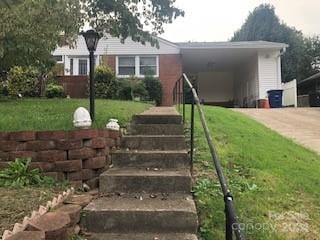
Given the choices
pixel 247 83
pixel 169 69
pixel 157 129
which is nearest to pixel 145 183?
pixel 157 129

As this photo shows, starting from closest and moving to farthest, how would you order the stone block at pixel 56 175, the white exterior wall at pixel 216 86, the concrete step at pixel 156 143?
the stone block at pixel 56 175 < the concrete step at pixel 156 143 < the white exterior wall at pixel 216 86

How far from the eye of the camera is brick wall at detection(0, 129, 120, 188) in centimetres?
537

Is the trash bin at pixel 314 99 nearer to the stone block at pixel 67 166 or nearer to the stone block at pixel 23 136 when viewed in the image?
the stone block at pixel 67 166

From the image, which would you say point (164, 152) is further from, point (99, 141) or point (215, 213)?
point (215, 213)

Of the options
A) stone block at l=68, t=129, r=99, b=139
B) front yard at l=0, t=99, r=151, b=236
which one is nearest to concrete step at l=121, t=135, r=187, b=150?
front yard at l=0, t=99, r=151, b=236

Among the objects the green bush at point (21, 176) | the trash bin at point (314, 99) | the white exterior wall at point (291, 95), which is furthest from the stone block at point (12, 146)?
the trash bin at point (314, 99)

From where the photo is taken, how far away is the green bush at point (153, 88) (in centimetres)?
2168

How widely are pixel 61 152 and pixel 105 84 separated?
15.1 meters

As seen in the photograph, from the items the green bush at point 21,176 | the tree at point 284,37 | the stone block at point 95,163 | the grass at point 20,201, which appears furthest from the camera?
the tree at point 284,37

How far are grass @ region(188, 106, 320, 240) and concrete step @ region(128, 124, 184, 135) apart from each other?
429 mm

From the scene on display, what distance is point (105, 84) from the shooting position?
20312mm

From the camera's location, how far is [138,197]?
4.89 meters

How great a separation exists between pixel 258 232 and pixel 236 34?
136 ft

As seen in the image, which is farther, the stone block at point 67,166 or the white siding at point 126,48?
the white siding at point 126,48
